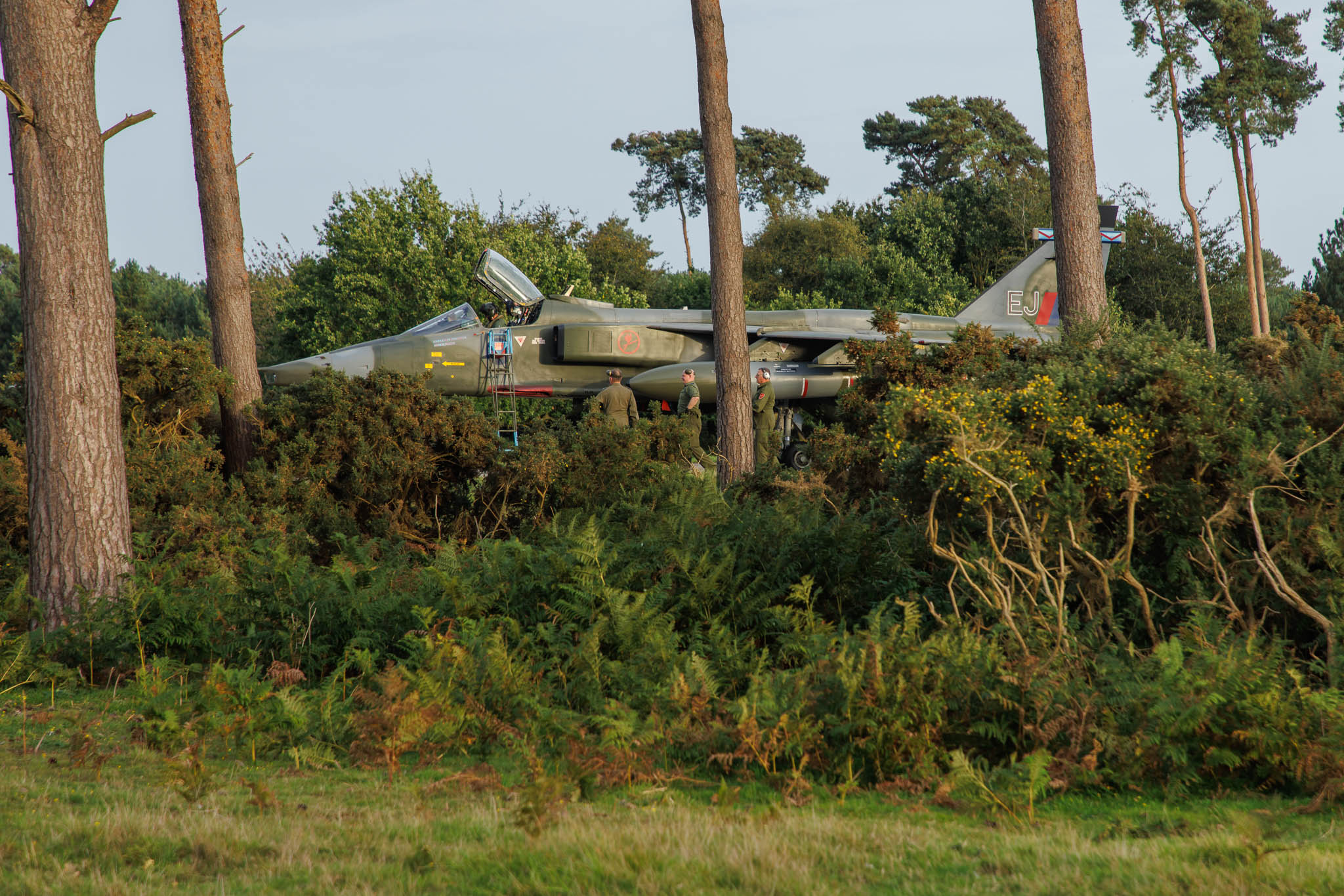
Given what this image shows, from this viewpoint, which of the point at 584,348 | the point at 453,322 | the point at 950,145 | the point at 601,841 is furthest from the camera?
the point at 950,145

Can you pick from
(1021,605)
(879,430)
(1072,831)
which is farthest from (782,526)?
(1072,831)

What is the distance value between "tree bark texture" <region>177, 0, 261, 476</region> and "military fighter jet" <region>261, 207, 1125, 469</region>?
376cm

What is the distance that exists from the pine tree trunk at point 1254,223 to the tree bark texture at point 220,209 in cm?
3190

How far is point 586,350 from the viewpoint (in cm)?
1998

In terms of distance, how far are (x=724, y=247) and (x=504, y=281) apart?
7.27 metres

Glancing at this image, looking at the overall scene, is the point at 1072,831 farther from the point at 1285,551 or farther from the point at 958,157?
the point at 958,157

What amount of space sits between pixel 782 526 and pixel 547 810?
4.52m

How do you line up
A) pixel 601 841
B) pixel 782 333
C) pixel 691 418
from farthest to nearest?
pixel 782 333 < pixel 691 418 < pixel 601 841

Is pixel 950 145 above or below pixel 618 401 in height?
above

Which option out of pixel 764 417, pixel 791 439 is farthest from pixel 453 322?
pixel 791 439

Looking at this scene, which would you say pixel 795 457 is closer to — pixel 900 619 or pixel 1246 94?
pixel 900 619

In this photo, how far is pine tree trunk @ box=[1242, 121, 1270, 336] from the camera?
3397 centimetres

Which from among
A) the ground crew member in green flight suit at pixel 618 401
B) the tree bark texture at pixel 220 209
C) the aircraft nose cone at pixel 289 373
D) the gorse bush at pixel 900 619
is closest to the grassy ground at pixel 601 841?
the gorse bush at pixel 900 619

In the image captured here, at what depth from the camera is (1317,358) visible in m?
6.95
